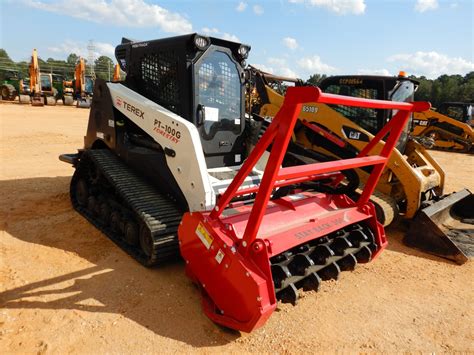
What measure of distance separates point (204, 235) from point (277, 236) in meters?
0.58

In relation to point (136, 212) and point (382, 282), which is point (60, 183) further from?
point (382, 282)

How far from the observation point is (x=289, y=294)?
2807 mm

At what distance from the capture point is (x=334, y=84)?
6.50 metres

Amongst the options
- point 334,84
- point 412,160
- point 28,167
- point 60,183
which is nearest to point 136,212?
point 60,183

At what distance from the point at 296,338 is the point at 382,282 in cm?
147

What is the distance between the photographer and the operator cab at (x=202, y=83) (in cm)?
390

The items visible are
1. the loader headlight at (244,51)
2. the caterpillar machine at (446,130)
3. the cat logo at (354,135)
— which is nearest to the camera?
the loader headlight at (244,51)

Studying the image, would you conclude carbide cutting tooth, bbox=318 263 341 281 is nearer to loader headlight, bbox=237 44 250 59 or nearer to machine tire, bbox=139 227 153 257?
machine tire, bbox=139 227 153 257

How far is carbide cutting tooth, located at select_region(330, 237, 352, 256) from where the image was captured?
338cm

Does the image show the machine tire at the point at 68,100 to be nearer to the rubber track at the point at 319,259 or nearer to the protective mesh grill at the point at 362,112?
the protective mesh grill at the point at 362,112

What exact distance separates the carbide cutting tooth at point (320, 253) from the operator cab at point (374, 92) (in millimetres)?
3324

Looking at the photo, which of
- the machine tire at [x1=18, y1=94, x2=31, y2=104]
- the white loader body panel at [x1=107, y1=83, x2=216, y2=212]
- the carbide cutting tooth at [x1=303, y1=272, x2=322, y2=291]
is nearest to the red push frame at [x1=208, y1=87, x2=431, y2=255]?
the white loader body panel at [x1=107, y1=83, x2=216, y2=212]

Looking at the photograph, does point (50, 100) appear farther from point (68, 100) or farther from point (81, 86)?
point (81, 86)

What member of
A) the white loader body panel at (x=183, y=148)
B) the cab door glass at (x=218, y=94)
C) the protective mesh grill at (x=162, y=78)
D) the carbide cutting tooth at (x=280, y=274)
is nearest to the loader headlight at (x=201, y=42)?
the cab door glass at (x=218, y=94)
